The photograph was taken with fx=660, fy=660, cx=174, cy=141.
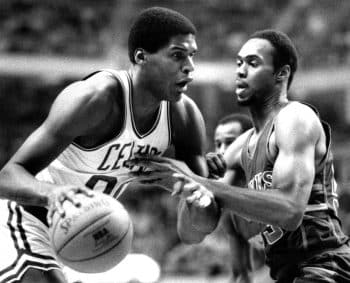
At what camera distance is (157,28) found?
159 inches

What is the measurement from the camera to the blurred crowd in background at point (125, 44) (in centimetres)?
1486

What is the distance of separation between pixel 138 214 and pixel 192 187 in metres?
11.2

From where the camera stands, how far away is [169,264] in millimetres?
11617

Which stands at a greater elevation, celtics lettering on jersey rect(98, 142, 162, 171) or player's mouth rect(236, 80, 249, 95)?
player's mouth rect(236, 80, 249, 95)

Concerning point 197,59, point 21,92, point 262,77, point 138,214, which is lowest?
point 138,214

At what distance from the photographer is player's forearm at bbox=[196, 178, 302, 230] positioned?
346cm

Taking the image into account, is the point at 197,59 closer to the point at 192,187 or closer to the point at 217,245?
the point at 217,245

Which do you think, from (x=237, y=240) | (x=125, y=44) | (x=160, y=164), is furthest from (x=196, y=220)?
(x=125, y=44)

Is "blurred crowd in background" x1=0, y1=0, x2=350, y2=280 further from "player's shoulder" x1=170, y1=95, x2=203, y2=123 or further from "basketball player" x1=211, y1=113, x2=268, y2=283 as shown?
"player's shoulder" x1=170, y1=95, x2=203, y2=123

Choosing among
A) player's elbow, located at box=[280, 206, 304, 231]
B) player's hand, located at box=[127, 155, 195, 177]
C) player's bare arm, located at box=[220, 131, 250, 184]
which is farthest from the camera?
player's bare arm, located at box=[220, 131, 250, 184]

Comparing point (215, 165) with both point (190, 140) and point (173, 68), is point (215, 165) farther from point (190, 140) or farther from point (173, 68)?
point (173, 68)

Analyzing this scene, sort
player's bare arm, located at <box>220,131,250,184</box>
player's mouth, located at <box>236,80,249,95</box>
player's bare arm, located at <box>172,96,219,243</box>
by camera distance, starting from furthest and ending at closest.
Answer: player's bare arm, located at <box>220,131,250,184</box> < player's bare arm, located at <box>172,96,219,243</box> < player's mouth, located at <box>236,80,249,95</box>

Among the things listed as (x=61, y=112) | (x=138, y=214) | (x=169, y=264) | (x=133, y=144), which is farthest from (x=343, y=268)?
(x=138, y=214)

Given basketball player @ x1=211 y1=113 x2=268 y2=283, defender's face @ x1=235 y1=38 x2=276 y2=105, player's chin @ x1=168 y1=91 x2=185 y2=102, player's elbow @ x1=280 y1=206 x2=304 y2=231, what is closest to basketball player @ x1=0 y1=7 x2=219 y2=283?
player's chin @ x1=168 y1=91 x2=185 y2=102
